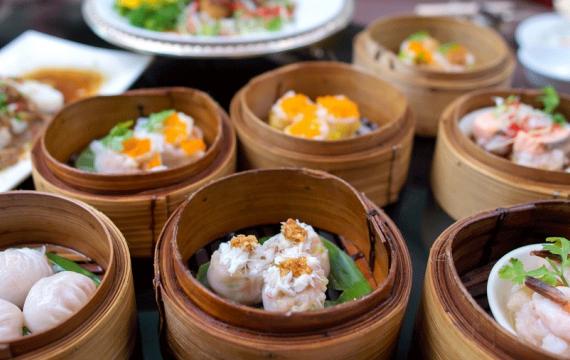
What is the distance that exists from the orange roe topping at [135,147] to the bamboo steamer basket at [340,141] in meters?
0.38

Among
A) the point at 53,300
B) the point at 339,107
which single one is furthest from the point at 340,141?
the point at 53,300

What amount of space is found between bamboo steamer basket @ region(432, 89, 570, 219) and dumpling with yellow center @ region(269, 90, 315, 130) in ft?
2.01

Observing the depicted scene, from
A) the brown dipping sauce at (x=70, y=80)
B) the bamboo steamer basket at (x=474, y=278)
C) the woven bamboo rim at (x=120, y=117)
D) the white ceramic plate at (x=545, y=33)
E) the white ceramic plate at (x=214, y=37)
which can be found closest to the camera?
the bamboo steamer basket at (x=474, y=278)

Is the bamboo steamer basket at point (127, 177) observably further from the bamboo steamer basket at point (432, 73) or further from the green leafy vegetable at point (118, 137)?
the bamboo steamer basket at point (432, 73)

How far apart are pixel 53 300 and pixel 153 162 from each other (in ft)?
2.57

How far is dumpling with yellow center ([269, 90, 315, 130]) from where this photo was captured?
2465 mm

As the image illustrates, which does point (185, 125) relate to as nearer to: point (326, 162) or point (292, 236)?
point (326, 162)

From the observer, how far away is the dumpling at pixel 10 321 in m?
1.47

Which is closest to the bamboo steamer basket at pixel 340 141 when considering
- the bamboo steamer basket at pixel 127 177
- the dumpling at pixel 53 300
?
the bamboo steamer basket at pixel 127 177

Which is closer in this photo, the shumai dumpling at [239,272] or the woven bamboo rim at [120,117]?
the shumai dumpling at [239,272]

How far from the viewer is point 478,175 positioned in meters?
2.10

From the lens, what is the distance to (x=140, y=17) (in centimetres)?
329

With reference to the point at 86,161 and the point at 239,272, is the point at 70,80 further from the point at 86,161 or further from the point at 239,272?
the point at 239,272

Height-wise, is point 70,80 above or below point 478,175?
below
